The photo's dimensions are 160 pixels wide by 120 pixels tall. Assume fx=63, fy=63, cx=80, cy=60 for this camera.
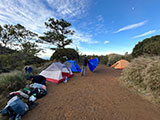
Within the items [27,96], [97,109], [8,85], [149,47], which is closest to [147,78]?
[97,109]

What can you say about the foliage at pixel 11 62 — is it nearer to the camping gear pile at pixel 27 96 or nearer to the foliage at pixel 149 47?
the camping gear pile at pixel 27 96

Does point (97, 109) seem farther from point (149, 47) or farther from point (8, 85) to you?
point (149, 47)

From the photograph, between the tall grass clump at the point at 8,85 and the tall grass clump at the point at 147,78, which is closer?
the tall grass clump at the point at 147,78

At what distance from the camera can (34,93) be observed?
266 cm

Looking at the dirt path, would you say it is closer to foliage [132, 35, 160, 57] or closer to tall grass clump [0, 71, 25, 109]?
tall grass clump [0, 71, 25, 109]

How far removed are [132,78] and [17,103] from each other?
4809 millimetres

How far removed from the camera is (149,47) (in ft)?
22.5

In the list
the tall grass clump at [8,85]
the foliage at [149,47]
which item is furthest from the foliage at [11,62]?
the foliage at [149,47]

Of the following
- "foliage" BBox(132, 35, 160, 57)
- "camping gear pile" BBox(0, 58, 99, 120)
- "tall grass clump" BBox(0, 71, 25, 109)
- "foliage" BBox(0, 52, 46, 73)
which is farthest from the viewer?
"foliage" BBox(132, 35, 160, 57)

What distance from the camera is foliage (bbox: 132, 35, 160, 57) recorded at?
6.24 m

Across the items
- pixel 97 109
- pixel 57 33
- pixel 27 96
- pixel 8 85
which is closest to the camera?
pixel 97 109

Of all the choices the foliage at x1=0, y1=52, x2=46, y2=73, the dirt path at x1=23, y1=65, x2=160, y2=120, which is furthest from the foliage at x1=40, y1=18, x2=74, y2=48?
the dirt path at x1=23, y1=65, x2=160, y2=120

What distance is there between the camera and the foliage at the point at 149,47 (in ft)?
20.5

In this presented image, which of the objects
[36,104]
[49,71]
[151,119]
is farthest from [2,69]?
[151,119]
